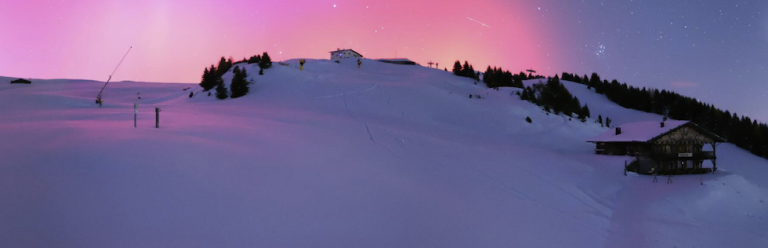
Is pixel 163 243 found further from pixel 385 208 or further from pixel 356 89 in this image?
pixel 356 89

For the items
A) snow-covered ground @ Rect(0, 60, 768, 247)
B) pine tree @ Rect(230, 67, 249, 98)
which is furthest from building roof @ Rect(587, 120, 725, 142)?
pine tree @ Rect(230, 67, 249, 98)

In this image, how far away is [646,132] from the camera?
97.0 ft

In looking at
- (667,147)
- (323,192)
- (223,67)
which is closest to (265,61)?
(223,67)

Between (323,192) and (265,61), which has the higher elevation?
Answer: (265,61)

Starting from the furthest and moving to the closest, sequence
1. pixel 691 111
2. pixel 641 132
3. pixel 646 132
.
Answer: pixel 691 111 → pixel 641 132 → pixel 646 132

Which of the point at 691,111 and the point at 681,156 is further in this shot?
the point at 691,111

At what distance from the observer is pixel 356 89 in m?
46.2

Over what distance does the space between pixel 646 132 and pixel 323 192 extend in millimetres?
27430

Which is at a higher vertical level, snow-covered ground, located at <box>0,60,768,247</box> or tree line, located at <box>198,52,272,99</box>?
tree line, located at <box>198,52,272,99</box>

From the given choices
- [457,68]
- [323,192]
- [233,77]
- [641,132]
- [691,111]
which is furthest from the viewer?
[457,68]

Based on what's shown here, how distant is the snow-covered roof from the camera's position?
92.1ft

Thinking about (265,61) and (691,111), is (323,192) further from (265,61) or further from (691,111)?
(691,111)

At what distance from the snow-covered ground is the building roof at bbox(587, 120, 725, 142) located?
8.65 ft

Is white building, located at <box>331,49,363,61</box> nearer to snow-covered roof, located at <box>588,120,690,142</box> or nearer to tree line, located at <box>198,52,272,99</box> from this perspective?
tree line, located at <box>198,52,272,99</box>
